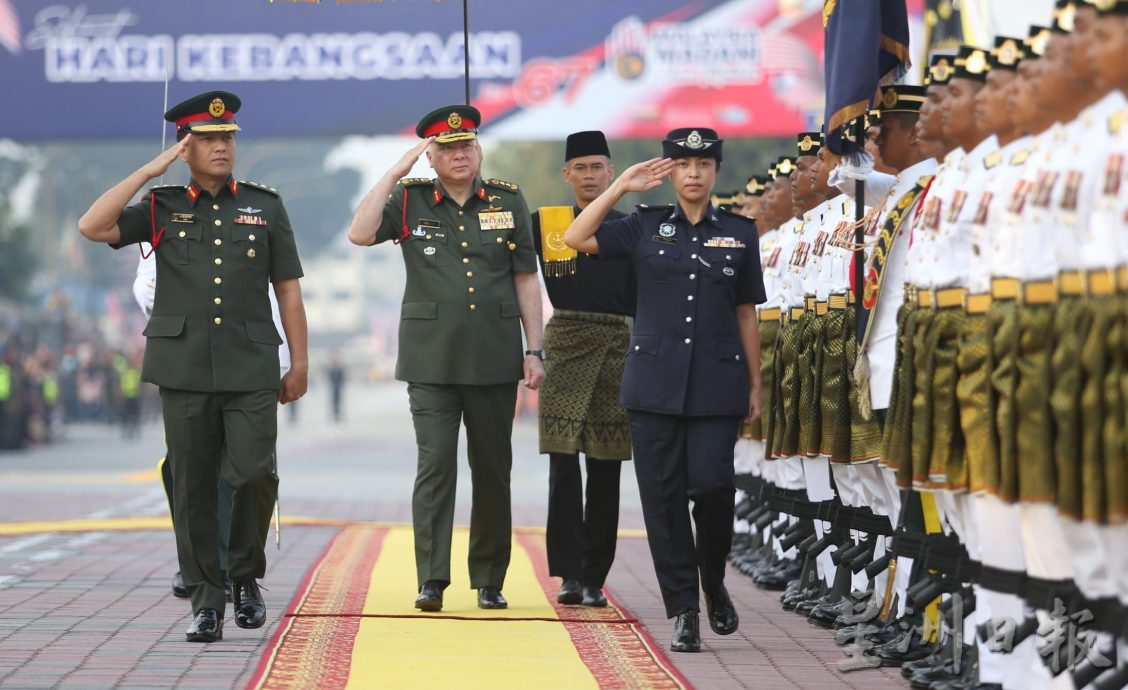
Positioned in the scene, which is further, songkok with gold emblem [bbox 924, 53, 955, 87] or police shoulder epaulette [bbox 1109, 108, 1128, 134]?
songkok with gold emblem [bbox 924, 53, 955, 87]

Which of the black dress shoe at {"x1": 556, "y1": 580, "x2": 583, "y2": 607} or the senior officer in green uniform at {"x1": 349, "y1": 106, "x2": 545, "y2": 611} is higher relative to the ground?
the senior officer in green uniform at {"x1": 349, "y1": 106, "x2": 545, "y2": 611}

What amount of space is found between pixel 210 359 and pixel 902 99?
322 cm

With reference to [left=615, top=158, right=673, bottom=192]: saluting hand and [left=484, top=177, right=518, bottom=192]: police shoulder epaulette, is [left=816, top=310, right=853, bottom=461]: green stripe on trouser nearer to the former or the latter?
[left=615, top=158, right=673, bottom=192]: saluting hand

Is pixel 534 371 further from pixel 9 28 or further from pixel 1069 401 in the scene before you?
pixel 9 28

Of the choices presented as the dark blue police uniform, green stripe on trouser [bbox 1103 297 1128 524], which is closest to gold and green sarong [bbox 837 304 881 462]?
the dark blue police uniform

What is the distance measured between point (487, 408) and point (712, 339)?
154cm

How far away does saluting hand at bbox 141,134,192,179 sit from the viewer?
27.5ft

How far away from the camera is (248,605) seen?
8773mm

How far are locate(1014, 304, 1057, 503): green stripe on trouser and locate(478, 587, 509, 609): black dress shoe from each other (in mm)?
3875

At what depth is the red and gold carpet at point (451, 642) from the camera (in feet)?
23.9

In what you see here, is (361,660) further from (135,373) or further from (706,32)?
(135,373)

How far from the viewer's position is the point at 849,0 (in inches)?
376

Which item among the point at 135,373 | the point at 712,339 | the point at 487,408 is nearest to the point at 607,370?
the point at 487,408

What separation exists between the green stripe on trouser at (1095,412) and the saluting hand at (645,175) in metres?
2.89
